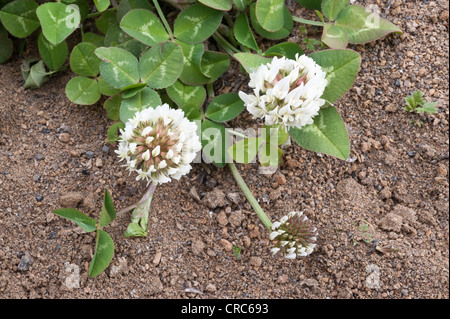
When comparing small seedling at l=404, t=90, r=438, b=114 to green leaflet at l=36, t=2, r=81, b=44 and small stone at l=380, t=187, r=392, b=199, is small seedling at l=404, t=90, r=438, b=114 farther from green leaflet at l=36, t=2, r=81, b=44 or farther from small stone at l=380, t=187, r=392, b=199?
green leaflet at l=36, t=2, r=81, b=44

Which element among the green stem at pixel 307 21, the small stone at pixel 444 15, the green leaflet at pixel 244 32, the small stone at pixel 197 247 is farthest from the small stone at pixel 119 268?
A: the small stone at pixel 444 15

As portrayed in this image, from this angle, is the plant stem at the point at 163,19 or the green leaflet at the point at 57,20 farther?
the plant stem at the point at 163,19

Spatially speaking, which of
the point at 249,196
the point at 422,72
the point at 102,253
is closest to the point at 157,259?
the point at 102,253

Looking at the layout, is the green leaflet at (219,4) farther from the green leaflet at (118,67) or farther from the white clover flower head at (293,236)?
the white clover flower head at (293,236)

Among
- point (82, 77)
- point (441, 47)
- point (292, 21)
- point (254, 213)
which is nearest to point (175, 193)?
point (254, 213)

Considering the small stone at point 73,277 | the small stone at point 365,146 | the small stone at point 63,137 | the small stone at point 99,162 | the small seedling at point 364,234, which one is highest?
the small stone at point 365,146

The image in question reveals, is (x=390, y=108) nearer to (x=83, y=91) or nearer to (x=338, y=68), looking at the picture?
(x=338, y=68)

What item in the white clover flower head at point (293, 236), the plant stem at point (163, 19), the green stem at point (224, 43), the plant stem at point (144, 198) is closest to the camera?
the white clover flower head at point (293, 236)
